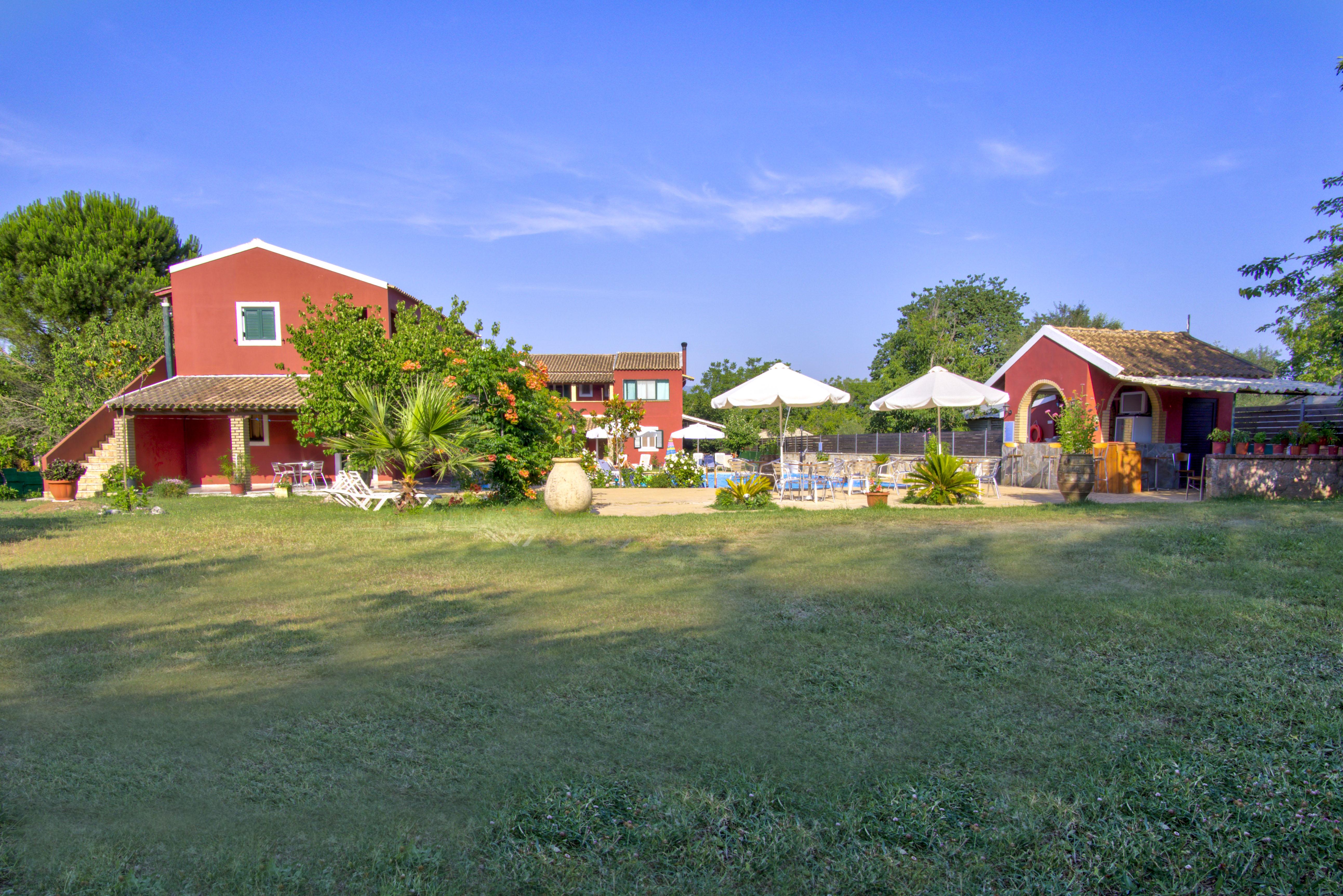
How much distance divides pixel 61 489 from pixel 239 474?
3899mm

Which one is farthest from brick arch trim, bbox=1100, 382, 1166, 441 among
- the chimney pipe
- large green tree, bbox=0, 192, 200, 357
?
large green tree, bbox=0, 192, 200, 357

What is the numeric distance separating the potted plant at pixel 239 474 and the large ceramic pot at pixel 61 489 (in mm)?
3236

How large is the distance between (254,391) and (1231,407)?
24324 mm

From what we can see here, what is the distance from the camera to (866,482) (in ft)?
57.8

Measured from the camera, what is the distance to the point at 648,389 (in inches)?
1582

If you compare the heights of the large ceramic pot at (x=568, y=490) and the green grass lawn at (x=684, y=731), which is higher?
the large ceramic pot at (x=568, y=490)

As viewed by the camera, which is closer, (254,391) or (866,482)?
(866,482)

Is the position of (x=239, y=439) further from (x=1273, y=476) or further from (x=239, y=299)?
(x=1273, y=476)

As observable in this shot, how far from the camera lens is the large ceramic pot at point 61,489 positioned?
17.8 metres

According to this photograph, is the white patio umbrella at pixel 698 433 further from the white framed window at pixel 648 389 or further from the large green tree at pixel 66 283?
the large green tree at pixel 66 283

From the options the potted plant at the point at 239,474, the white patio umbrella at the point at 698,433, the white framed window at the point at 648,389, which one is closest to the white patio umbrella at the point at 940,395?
the potted plant at the point at 239,474

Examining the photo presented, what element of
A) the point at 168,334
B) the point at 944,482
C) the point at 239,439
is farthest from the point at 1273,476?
the point at 168,334

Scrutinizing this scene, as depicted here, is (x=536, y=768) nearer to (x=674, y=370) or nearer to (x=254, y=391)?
(x=254, y=391)

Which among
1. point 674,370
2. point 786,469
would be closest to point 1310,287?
point 786,469
